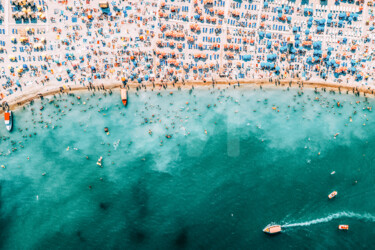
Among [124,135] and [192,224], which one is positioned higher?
[124,135]

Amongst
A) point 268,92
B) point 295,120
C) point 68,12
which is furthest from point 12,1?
point 295,120

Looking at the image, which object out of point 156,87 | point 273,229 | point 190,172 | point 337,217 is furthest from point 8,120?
point 337,217

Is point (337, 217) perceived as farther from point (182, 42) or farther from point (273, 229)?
point (182, 42)

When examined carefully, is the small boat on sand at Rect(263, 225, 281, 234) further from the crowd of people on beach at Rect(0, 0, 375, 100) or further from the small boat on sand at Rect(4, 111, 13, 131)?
the small boat on sand at Rect(4, 111, 13, 131)

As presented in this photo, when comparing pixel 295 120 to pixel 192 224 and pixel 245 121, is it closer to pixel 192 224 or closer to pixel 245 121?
pixel 245 121

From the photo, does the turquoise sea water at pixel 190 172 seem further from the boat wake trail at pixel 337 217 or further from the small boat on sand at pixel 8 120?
the small boat on sand at pixel 8 120
